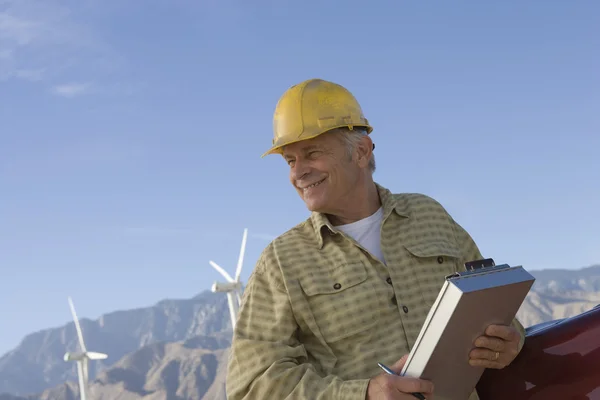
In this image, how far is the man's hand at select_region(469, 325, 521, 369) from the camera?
3.63 m

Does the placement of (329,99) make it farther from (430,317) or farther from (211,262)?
(211,262)

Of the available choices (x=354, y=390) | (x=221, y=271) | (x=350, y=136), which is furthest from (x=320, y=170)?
(x=221, y=271)

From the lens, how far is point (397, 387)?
3527 mm

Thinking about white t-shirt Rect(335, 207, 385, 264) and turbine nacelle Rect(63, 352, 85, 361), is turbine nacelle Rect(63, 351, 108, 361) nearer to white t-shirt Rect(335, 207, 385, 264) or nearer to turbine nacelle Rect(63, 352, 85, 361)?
turbine nacelle Rect(63, 352, 85, 361)

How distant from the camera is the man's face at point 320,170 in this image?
4.89 meters

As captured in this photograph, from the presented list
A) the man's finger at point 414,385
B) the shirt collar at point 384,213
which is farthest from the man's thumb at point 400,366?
the shirt collar at point 384,213

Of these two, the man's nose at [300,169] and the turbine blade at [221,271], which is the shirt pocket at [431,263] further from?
the turbine blade at [221,271]

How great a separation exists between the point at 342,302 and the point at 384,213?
0.85 m

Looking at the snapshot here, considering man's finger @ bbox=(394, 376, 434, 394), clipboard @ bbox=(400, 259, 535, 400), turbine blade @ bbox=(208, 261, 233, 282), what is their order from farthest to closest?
turbine blade @ bbox=(208, 261, 233, 282) < man's finger @ bbox=(394, 376, 434, 394) < clipboard @ bbox=(400, 259, 535, 400)

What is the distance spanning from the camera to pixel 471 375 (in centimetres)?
380

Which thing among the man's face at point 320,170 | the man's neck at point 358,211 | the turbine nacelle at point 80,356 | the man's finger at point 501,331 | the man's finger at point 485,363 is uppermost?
the man's face at point 320,170

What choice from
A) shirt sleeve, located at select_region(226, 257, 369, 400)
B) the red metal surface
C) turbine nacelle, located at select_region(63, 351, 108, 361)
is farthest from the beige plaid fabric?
turbine nacelle, located at select_region(63, 351, 108, 361)

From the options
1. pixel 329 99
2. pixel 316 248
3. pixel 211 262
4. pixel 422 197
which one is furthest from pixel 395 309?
pixel 211 262

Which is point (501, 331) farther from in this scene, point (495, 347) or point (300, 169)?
point (300, 169)
